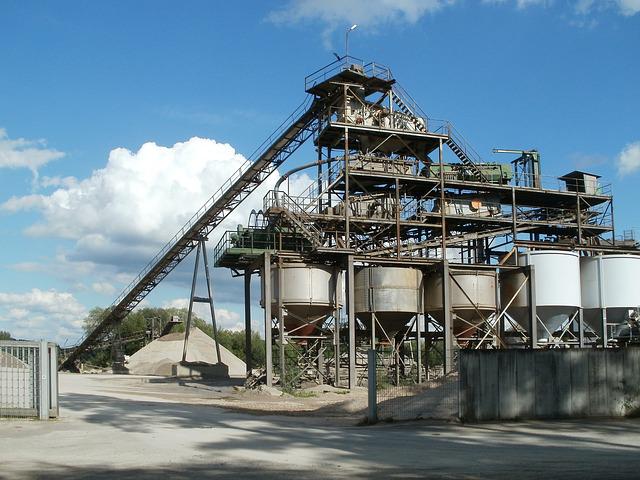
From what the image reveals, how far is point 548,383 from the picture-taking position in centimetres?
Result: 2009

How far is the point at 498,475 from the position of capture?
1178 centimetres

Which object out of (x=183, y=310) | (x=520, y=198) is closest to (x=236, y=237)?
(x=520, y=198)

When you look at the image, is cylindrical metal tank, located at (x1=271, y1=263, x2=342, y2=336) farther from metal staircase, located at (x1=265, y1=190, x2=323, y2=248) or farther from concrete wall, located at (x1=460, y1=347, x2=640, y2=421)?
concrete wall, located at (x1=460, y1=347, x2=640, y2=421)

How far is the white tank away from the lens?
38.3m

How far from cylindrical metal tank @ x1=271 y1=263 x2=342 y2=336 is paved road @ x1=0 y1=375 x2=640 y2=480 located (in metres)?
16.9

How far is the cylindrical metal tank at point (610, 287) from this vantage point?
4431 cm

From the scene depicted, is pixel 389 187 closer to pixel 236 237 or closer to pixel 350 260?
pixel 350 260

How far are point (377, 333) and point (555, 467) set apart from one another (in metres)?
29.4

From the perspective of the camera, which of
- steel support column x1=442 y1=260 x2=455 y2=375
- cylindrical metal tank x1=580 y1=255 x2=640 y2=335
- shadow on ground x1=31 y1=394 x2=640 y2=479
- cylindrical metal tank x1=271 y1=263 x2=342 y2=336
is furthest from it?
cylindrical metal tank x1=580 y1=255 x2=640 y2=335

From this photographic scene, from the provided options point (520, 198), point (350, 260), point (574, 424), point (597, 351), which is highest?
point (520, 198)

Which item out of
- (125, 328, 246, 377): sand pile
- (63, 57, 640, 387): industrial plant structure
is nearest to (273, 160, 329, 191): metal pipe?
(63, 57, 640, 387): industrial plant structure

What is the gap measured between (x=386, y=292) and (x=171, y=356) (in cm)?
3232

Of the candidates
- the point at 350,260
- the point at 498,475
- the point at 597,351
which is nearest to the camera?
the point at 498,475

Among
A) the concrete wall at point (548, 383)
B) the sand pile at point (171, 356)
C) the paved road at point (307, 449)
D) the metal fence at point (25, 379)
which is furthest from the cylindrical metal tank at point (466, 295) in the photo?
the sand pile at point (171, 356)
